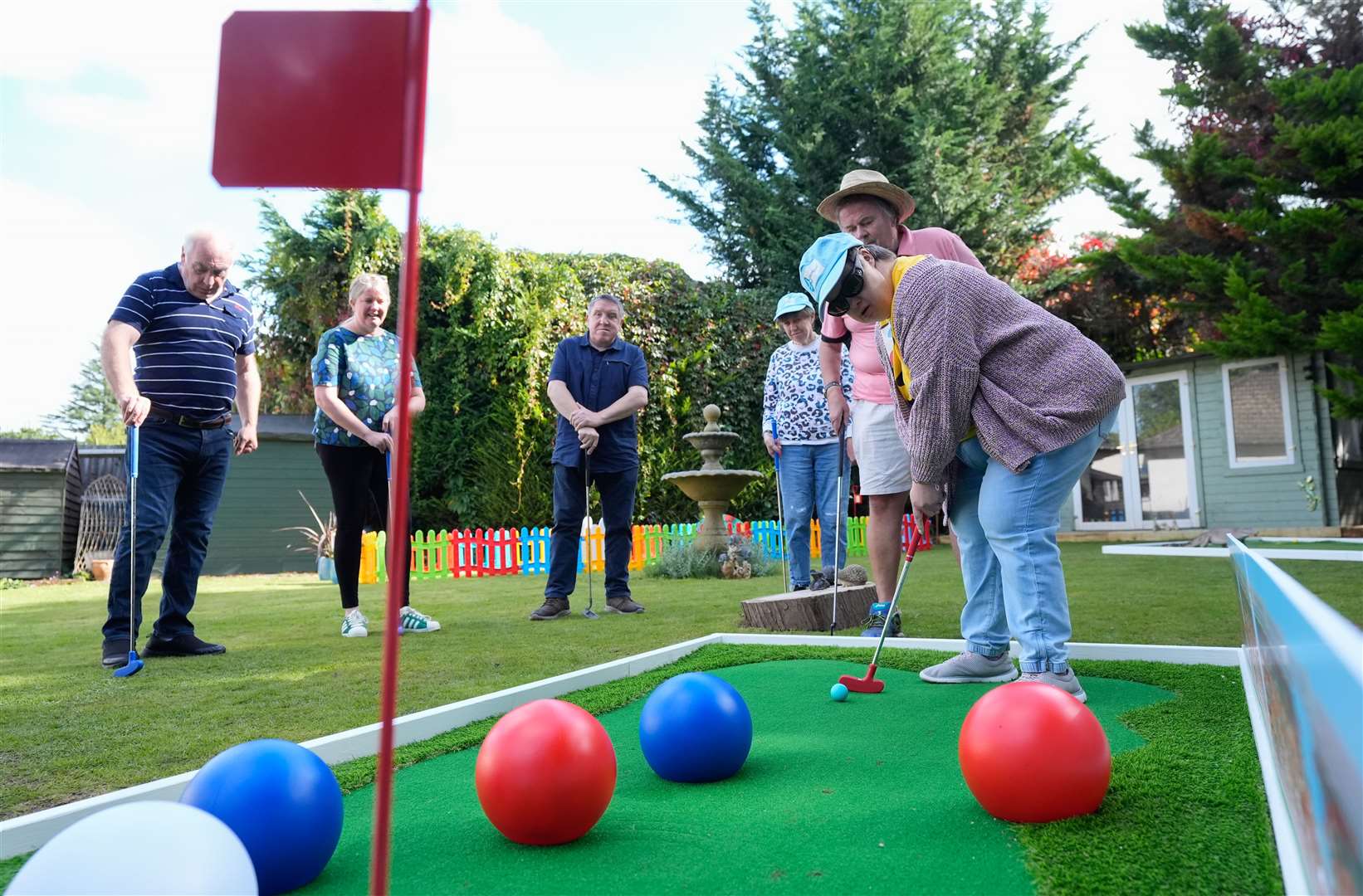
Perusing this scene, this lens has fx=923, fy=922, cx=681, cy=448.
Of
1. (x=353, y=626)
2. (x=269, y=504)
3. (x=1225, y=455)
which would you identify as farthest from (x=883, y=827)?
(x=1225, y=455)

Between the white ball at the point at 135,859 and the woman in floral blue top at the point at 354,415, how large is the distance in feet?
11.9

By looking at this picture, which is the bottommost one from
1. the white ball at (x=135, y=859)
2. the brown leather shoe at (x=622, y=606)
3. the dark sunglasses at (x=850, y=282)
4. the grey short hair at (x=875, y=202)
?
the brown leather shoe at (x=622, y=606)

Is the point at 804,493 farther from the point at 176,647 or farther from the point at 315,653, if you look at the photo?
the point at 176,647

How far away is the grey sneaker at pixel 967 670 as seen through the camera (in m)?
3.25

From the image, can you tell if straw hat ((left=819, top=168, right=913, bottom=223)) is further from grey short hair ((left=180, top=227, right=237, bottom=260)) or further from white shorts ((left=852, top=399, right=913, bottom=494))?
grey short hair ((left=180, top=227, right=237, bottom=260))

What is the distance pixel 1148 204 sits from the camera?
12.9 meters

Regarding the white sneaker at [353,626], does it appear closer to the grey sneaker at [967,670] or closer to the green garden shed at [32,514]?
the grey sneaker at [967,670]

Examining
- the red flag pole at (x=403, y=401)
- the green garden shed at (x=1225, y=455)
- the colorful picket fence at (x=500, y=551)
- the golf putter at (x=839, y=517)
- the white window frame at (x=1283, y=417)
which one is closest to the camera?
the red flag pole at (x=403, y=401)

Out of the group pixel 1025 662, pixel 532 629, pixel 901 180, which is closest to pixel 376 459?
pixel 532 629

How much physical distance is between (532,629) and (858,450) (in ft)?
6.86

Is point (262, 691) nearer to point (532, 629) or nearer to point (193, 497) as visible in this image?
point (193, 497)

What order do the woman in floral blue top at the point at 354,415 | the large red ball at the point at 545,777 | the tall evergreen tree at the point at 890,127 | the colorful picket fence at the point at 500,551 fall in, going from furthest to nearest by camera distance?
the tall evergreen tree at the point at 890,127, the colorful picket fence at the point at 500,551, the woman in floral blue top at the point at 354,415, the large red ball at the point at 545,777

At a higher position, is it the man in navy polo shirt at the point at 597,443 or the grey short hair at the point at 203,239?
the grey short hair at the point at 203,239

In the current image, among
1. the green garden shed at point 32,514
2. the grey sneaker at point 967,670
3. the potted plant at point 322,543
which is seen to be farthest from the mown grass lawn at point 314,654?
the green garden shed at point 32,514
